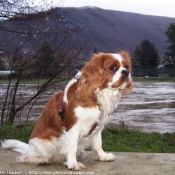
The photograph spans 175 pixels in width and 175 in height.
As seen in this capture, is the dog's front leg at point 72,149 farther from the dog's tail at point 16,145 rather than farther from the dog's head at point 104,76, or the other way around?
the dog's tail at point 16,145

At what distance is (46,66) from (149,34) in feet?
577

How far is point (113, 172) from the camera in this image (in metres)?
4.28

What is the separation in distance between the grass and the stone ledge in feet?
6.86

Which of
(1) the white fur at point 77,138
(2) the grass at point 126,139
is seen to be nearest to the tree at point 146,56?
(2) the grass at point 126,139

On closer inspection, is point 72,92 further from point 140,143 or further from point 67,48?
point 67,48

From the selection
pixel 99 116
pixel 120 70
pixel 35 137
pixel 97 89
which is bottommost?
pixel 35 137

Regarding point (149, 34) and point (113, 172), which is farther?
point (149, 34)

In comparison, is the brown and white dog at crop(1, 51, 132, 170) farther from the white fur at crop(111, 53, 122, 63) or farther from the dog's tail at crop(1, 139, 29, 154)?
the dog's tail at crop(1, 139, 29, 154)

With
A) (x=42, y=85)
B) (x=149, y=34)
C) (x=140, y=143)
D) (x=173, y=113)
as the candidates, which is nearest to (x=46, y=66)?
(x=42, y=85)

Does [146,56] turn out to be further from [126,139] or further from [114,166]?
[114,166]

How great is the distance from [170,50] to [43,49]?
64214mm

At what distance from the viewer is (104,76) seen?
402cm

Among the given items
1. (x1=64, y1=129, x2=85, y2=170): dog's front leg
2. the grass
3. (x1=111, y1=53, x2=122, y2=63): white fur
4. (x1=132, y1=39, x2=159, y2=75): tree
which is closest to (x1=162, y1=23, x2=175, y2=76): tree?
(x1=132, y1=39, x2=159, y2=75): tree

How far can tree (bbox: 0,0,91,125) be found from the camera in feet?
30.4
